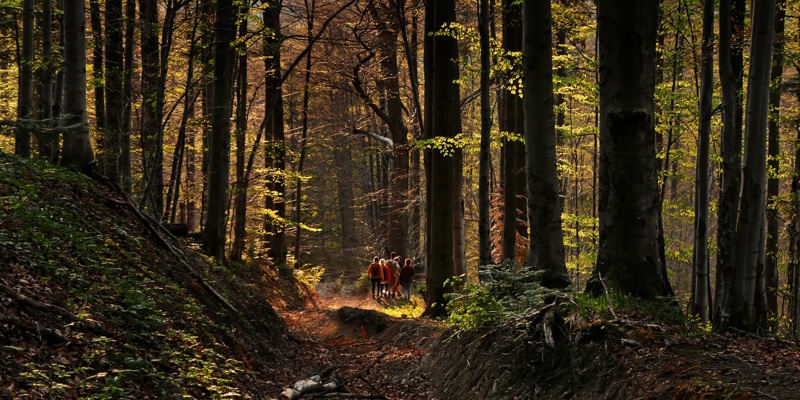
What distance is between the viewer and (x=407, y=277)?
19250 millimetres

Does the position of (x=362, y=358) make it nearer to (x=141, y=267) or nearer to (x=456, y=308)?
(x=456, y=308)

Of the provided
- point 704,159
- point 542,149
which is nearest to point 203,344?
point 542,149

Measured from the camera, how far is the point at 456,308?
8297mm

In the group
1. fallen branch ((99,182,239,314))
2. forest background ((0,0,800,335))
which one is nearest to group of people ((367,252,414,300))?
forest background ((0,0,800,335))

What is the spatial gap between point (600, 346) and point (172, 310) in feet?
16.3

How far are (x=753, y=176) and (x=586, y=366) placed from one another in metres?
4.07

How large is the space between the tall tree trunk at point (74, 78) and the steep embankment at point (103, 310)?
→ 614 mm

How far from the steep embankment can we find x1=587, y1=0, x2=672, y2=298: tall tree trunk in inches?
163

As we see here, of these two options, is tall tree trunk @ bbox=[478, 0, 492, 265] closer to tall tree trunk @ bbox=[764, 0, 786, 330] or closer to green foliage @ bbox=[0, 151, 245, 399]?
green foliage @ bbox=[0, 151, 245, 399]

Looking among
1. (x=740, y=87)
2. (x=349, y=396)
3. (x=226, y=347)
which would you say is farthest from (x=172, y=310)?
(x=740, y=87)

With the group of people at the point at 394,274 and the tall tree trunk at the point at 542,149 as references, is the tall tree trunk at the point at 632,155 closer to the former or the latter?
the tall tree trunk at the point at 542,149

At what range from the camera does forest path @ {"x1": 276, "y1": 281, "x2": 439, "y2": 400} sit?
324 inches

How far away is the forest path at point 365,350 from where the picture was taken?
823 centimetres

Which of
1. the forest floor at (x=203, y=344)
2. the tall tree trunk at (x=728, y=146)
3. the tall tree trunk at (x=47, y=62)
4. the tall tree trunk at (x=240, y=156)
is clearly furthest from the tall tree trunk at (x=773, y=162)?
the tall tree trunk at (x=47, y=62)
